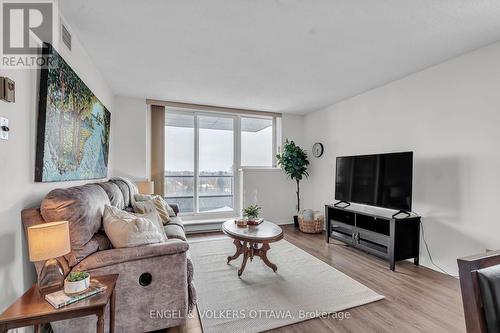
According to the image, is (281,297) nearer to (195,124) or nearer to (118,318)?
(118,318)

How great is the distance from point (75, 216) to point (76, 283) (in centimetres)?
45

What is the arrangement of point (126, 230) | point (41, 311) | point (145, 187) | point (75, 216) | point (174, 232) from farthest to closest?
point (145, 187), point (174, 232), point (126, 230), point (75, 216), point (41, 311)

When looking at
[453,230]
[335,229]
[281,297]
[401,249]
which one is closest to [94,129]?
[281,297]

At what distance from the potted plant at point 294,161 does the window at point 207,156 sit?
55 cm

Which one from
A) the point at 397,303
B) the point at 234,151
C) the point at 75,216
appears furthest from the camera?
the point at 234,151

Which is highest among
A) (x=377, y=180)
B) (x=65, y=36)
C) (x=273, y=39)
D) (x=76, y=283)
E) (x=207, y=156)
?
(x=273, y=39)

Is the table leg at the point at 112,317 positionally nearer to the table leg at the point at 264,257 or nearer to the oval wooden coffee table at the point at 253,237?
the oval wooden coffee table at the point at 253,237

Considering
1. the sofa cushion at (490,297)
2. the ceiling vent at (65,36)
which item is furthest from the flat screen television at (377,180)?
the ceiling vent at (65,36)

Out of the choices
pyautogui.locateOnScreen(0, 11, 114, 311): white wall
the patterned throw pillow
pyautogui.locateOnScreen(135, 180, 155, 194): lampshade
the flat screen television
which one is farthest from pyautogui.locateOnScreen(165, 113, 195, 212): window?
pyautogui.locateOnScreen(0, 11, 114, 311): white wall

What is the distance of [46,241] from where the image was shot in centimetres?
121

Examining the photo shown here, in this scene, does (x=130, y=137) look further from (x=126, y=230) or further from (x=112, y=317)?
(x=112, y=317)

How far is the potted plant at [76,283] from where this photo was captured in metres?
1.25

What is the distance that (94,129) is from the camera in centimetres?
271

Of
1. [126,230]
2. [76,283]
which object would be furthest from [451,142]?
[76,283]
